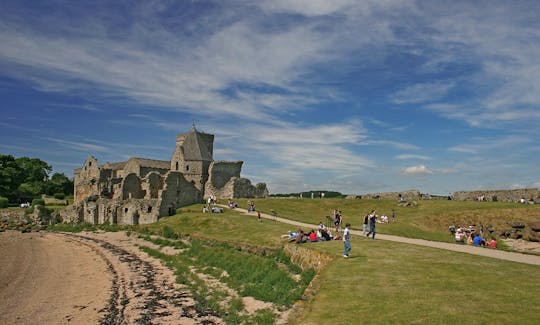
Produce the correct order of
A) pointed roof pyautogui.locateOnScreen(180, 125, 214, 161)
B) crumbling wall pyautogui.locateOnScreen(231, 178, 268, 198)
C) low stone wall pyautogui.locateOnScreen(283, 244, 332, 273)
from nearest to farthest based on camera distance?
low stone wall pyautogui.locateOnScreen(283, 244, 332, 273) → crumbling wall pyautogui.locateOnScreen(231, 178, 268, 198) → pointed roof pyautogui.locateOnScreen(180, 125, 214, 161)

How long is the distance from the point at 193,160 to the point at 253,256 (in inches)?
1424

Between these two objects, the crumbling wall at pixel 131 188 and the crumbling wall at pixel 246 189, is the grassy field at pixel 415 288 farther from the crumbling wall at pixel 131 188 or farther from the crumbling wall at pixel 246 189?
the crumbling wall at pixel 246 189

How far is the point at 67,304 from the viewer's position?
16719 millimetres

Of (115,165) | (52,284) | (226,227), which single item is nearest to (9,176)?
(115,165)

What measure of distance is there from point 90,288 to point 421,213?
30757 millimetres

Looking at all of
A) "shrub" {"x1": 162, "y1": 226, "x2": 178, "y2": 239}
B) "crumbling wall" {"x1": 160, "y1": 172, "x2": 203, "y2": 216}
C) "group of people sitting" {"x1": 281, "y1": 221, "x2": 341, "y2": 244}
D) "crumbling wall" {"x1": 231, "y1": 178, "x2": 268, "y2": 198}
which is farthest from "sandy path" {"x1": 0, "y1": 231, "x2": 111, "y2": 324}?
"crumbling wall" {"x1": 231, "y1": 178, "x2": 268, "y2": 198}

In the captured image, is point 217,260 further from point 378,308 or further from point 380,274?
point 378,308

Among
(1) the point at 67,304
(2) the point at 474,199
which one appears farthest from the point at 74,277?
(2) the point at 474,199

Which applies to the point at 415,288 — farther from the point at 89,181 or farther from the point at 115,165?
the point at 115,165

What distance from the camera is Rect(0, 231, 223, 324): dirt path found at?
48.7ft

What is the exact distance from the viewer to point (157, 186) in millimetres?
49281

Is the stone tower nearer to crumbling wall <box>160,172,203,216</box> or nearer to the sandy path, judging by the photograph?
crumbling wall <box>160,172,203,216</box>

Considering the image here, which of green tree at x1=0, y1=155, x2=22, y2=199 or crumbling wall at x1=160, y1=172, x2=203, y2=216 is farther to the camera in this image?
green tree at x1=0, y1=155, x2=22, y2=199

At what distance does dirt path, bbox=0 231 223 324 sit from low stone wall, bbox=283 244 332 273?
5.74 m
